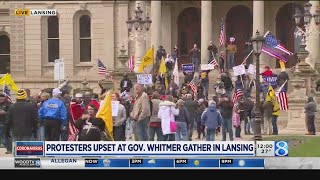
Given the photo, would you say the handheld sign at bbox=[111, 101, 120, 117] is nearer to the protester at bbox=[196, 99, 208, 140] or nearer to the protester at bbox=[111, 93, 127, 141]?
the protester at bbox=[111, 93, 127, 141]

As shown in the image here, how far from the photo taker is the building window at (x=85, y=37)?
169ft

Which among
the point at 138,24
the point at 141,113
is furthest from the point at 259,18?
the point at 141,113

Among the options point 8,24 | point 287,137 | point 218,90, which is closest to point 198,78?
point 218,90

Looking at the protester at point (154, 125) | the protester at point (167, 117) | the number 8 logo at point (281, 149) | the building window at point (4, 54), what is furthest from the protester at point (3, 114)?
the building window at point (4, 54)

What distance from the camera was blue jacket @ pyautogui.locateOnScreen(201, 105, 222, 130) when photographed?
23438 mm

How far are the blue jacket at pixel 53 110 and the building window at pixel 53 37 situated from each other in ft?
104

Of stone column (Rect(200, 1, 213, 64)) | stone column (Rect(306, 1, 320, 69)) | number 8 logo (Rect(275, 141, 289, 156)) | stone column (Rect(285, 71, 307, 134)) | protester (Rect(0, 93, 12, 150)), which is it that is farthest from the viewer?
stone column (Rect(200, 1, 213, 64))

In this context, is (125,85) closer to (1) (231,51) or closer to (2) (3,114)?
(1) (231,51)

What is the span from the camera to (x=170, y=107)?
21.7m

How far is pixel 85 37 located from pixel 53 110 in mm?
31686

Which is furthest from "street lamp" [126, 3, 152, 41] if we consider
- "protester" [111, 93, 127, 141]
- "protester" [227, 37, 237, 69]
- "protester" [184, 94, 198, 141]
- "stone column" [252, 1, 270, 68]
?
"protester" [111, 93, 127, 141]

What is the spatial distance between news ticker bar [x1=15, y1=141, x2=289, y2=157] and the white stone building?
1162 inches

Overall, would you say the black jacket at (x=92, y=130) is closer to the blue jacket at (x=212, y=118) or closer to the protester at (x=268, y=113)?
the blue jacket at (x=212, y=118)

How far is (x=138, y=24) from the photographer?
127 feet
